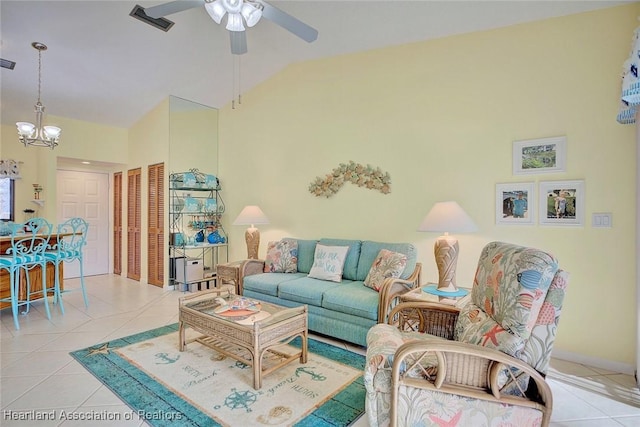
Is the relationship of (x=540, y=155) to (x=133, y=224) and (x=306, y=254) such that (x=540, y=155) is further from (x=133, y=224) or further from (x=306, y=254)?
(x=133, y=224)

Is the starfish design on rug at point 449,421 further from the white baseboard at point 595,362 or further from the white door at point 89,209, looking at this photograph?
the white door at point 89,209

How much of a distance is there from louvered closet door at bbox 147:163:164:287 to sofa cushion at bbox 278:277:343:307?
111 inches

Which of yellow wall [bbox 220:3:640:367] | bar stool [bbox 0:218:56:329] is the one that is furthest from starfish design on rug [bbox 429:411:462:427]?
bar stool [bbox 0:218:56:329]

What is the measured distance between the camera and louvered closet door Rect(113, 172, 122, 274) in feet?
21.0

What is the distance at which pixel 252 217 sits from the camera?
4.51 metres

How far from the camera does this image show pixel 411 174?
11.6 ft

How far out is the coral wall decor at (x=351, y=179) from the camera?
12.3 feet

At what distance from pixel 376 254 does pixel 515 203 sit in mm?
1409

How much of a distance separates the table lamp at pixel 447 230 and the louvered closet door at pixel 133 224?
5.16m

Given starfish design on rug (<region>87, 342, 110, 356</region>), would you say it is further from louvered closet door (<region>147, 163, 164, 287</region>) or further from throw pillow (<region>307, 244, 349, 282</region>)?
louvered closet door (<region>147, 163, 164, 287</region>)

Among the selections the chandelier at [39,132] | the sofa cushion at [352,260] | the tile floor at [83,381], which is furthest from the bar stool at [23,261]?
the sofa cushion at [352,260]

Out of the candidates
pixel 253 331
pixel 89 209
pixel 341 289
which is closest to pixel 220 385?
pixel 253 331

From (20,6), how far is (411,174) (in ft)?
13.6

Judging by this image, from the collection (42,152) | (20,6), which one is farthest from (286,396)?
(42,152)
